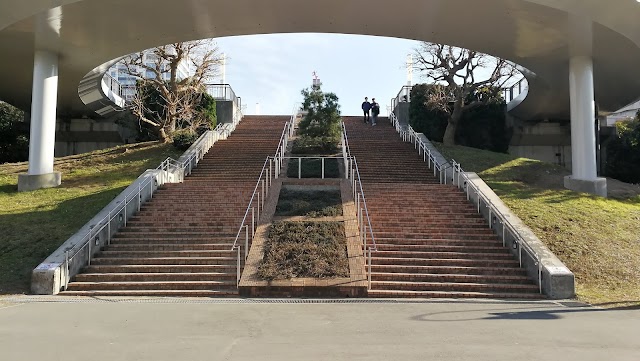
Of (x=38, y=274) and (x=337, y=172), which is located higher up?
(x=337, y=172)

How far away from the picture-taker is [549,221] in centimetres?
1346

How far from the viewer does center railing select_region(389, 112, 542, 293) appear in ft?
36.2

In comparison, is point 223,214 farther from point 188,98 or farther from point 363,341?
point 188,98

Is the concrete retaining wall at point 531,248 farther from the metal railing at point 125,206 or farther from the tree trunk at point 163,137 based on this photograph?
the tree trunk at point 163,137

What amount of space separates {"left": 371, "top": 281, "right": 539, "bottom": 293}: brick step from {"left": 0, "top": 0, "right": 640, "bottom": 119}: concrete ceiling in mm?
8746

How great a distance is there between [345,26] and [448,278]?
426 inches

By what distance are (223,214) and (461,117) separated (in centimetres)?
1910

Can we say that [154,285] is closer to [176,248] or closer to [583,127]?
[176,248]

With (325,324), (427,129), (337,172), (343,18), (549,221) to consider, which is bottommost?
(325,324)

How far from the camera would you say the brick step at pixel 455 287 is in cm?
1008

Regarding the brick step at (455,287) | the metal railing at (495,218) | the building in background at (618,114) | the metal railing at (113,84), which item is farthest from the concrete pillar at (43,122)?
the building in background at (618,114)

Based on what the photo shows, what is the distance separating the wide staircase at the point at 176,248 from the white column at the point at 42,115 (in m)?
5.65

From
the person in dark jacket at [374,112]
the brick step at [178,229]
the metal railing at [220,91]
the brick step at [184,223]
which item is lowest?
the brick step at [178,229]

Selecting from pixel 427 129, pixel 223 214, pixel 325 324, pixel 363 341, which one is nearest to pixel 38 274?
pixel 223 214
